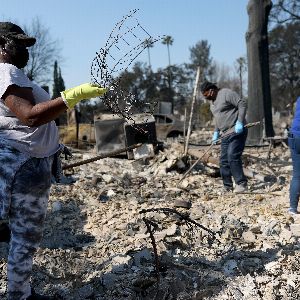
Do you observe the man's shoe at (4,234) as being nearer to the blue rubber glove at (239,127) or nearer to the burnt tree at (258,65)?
the blue rubber glove at (239,127)

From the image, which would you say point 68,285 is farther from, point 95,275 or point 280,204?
point 280,204

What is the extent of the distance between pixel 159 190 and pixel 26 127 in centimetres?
437

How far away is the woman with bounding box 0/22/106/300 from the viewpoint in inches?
96.9

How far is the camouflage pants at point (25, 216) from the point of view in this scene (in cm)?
268

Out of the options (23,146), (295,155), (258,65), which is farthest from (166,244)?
(258,65)

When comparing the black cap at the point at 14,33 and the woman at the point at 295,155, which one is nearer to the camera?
the black cap at the point at 14,33

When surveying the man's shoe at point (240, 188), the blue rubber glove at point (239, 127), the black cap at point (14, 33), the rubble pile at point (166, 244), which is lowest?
the rubble pile at point (166, 244)

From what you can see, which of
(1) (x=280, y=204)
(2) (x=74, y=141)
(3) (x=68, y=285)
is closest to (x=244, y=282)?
(3) (x=68, y=285)

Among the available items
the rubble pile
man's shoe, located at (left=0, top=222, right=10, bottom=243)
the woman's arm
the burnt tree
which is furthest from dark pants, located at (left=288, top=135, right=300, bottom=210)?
the burnt tree

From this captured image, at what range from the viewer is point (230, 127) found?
22.4 feet

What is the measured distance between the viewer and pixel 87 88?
247 cm

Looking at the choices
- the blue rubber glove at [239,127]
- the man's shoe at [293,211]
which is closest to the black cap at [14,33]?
the man's shoe at [293,211]

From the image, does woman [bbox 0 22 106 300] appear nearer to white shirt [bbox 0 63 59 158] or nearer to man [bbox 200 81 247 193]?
white shirt [bbox 0 63 59 158]

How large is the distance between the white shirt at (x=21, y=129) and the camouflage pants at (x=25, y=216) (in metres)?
0.08
